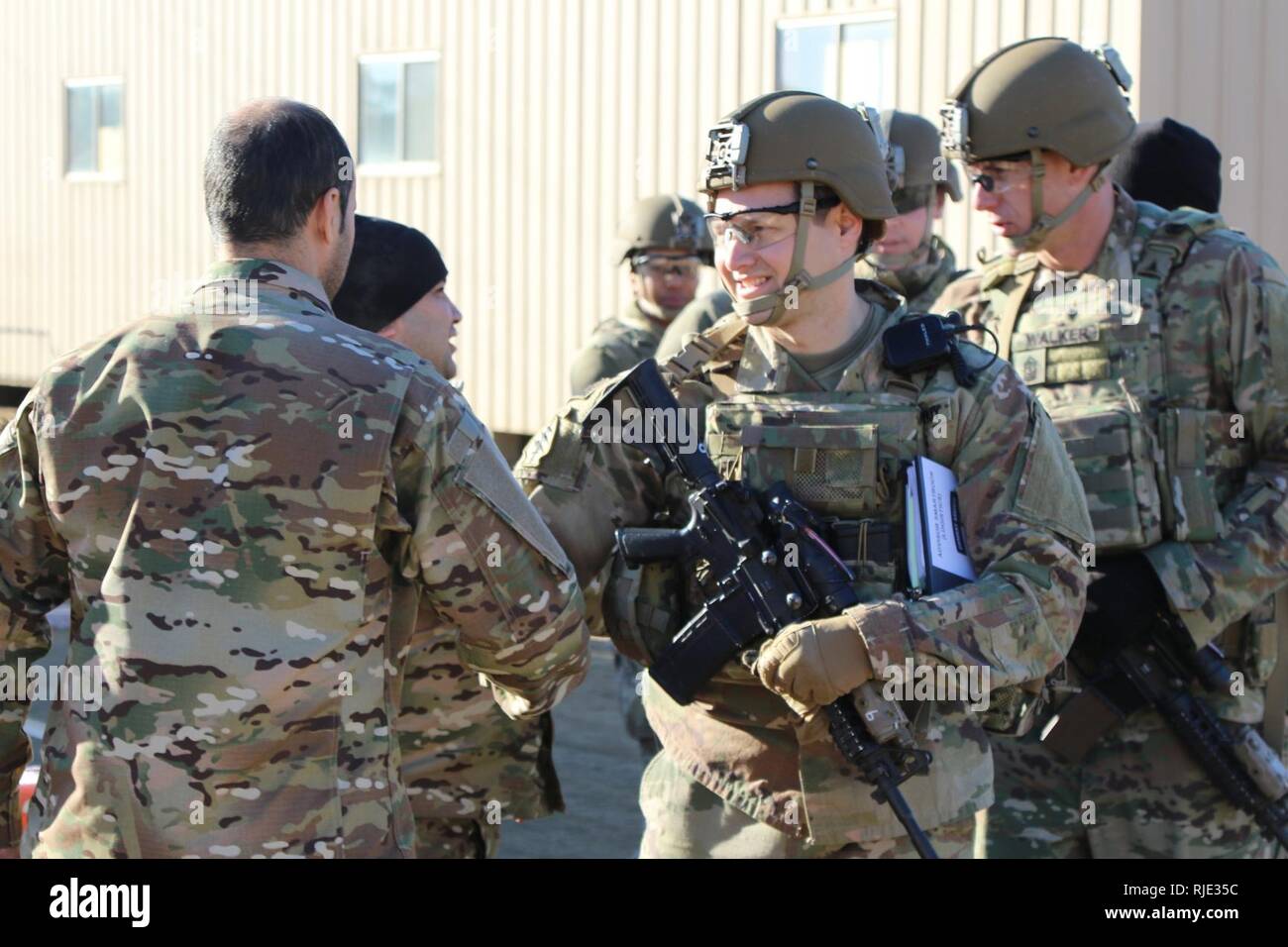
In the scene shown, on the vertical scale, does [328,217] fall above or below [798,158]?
below

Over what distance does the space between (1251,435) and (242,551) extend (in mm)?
2745

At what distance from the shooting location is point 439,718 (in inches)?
141

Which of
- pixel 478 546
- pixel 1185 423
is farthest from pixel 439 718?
pixel 1185 423

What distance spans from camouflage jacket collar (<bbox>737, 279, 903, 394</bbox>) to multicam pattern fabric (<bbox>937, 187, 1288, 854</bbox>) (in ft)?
2.93

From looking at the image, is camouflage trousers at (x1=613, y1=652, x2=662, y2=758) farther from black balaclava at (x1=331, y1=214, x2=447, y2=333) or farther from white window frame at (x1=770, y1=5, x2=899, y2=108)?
white window frame at (x1=770, y1=5, x2=899, y2=108)

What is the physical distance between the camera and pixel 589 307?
13219mm

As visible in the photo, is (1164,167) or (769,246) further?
(1164,167)

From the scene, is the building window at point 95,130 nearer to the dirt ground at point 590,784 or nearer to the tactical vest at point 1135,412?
the dirt ground at point 590,784

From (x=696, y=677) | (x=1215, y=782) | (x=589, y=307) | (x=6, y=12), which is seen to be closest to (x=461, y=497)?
(x=696, y=677)

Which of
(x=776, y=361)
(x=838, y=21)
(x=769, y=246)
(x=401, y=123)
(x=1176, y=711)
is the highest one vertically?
(x=838, y=21)

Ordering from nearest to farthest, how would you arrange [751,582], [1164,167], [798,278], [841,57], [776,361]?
[751,582]
[798,278]
[776,361]
[1164,167]
[841,57]

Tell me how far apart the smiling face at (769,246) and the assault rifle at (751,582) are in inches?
10.7

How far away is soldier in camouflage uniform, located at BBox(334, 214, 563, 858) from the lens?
3584mm

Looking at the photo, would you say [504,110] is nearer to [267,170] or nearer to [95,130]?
[95,130]
